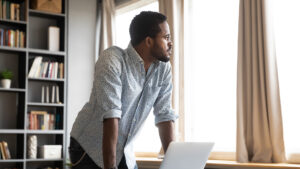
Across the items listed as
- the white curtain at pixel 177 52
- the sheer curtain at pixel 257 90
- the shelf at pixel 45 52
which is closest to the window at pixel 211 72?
the white curtain at pixel 177 52

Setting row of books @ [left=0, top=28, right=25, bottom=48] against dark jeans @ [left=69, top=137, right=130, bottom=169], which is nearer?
dark jeans @ [left=69, top=137, right=130, bottom=169]

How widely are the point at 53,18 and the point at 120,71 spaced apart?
13.2 ft

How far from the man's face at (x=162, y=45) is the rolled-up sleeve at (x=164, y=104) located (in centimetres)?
19

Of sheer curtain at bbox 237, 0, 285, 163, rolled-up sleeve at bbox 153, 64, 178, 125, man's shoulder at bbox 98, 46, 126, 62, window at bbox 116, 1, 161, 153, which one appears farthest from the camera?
window at bbox 116, 1, 161, 153

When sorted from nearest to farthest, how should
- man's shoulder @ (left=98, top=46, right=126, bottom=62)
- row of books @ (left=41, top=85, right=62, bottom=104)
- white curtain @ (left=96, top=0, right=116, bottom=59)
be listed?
man's shoulder @ (left=98, top=46, right=126, bottom=62) → row of books @ (left=41, top=85, right=62, bottom=104) → white curtain @ (left=96, top=0, right=116, bottom=59)

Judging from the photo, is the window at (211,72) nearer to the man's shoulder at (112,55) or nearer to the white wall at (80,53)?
the white wall at (80,53)

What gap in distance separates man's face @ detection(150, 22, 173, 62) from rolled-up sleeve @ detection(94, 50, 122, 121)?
15 centimetres

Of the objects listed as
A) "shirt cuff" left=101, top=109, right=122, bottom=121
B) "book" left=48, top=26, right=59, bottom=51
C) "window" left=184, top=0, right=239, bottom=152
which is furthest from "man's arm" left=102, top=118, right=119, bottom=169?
"book" left=48, top=26, right=59, bottom=51

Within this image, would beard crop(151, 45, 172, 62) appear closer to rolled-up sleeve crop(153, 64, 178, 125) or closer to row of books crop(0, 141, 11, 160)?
rolled-up sleeve crop(153, 64, 178, 125)

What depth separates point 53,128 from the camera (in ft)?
17.2

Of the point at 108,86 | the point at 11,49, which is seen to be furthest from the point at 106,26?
the point at 108,86

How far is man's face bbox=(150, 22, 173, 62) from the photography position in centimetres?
176

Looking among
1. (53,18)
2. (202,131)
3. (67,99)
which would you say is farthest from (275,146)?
(53,18)

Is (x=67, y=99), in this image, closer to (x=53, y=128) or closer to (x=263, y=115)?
(x=53, y=128)
